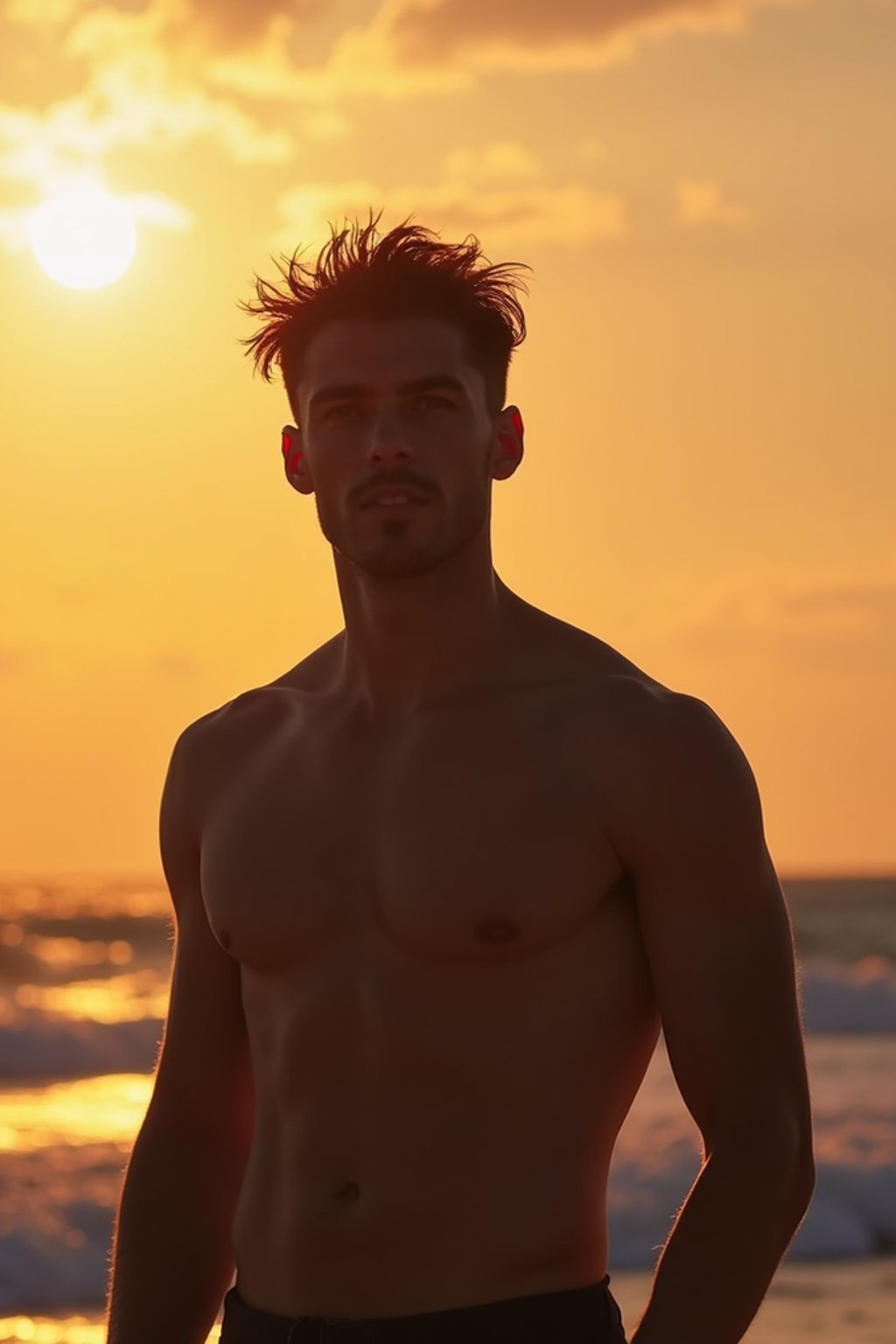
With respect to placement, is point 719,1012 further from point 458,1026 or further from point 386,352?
point 386,352

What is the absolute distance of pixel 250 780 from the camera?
356 cm

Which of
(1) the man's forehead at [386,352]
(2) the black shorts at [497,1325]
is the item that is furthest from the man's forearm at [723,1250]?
(1) the man's forehead at [386,352]

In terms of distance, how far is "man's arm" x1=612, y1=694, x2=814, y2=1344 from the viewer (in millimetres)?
2875

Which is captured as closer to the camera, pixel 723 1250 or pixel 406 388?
pixel 723 1250

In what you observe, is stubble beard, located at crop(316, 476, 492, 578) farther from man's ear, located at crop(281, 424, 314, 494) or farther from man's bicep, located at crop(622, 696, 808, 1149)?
man's bicep, located at crop(622, 696, 808, 1149)

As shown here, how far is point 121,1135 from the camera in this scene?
16188 millimetres

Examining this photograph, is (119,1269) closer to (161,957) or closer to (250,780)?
(250,780)

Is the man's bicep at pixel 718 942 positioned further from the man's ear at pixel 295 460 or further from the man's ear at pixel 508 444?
the man's ear at pixel 295 460

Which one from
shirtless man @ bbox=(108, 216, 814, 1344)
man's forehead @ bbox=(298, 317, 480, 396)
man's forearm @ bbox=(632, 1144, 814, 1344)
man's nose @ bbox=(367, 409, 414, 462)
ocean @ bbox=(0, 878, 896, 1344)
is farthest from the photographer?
ocean @ bbox=(0, 878, 896, 1344)

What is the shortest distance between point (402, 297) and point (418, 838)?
819 millimetres

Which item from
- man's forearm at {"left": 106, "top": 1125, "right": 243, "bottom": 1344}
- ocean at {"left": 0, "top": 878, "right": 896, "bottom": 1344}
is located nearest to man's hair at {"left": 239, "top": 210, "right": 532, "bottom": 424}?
man's forearm at {"left": 106, "top": 1125, "right": 243, "bottom": 1344}

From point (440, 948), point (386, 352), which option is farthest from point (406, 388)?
point (440, 948)

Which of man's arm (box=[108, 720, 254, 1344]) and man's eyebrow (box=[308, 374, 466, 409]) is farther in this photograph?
man's arm (box=[108, 720, 254, 1344])

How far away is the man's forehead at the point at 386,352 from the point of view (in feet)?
10.9
